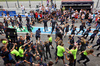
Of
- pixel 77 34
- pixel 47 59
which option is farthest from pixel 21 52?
pixel 77 34

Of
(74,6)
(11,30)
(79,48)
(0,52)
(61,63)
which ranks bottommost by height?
(61,63)

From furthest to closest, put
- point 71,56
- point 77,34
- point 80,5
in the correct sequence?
1. point 80,5
2. point 77,34
3. point 71,56

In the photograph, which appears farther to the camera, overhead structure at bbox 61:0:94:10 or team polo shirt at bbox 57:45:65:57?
overhead structure at bbox 61:0:94:10

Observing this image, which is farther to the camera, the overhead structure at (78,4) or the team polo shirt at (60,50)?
the overhead structure at (78,4)

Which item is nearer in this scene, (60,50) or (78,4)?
(60,50)

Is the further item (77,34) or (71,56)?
(77,34)

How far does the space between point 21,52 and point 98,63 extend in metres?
5.45

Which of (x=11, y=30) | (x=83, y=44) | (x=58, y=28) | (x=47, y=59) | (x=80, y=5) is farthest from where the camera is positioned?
(x=80, y=5)

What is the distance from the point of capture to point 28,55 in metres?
5.75

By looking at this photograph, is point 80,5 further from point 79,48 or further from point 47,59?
point 47,59

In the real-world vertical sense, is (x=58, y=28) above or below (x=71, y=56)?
above

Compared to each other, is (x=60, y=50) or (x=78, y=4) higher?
(x=78, y=4)

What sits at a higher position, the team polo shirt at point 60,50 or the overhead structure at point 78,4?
the overhead structure at point 78,4

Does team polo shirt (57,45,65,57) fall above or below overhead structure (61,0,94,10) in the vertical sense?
below
